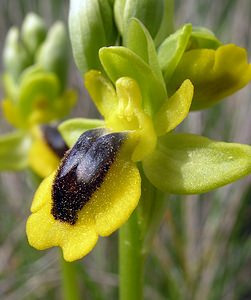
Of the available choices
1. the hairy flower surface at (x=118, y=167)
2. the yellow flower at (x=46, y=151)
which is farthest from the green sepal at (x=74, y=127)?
the yellow flower at (x=46, y=151)

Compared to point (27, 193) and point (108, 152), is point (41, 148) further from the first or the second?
point (27, 193)

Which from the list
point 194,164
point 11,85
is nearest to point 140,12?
point 194,164

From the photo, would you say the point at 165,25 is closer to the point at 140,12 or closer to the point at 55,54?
the point at 140,12

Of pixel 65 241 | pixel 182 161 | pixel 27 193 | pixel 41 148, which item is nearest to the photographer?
pixel 65 241

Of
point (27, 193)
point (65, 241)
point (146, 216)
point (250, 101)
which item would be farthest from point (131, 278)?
point (27, 193)

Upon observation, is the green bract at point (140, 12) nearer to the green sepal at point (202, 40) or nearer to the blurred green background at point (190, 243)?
the green sepal at point (202, 40)

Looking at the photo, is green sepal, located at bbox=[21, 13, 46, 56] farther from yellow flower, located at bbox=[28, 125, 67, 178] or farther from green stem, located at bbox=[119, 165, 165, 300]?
green stem, located at bbox=[119, 165, 165, 300]

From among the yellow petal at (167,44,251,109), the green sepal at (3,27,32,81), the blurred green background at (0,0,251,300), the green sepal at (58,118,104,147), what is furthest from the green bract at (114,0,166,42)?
the blurred green background at (0,0,251,300)
